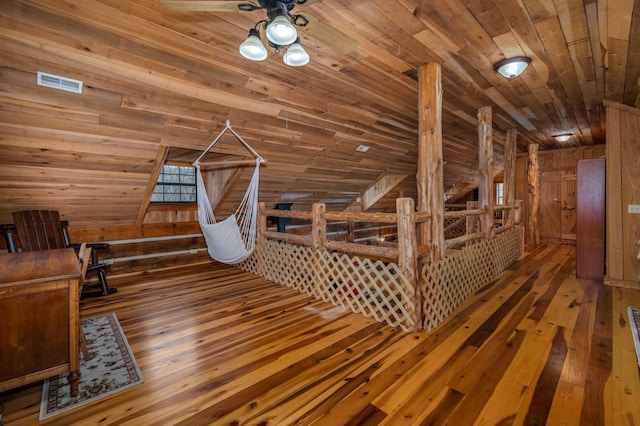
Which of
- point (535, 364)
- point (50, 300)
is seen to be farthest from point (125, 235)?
point (535, 364)

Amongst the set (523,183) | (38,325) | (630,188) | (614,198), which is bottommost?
(38,325)

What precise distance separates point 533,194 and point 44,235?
342 inches

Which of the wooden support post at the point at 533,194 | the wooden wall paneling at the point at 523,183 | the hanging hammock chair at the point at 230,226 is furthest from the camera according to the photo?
the wooden wall paneling at the point at 523,183

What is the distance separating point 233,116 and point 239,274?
2.35m

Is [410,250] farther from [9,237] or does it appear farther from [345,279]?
[9,237]

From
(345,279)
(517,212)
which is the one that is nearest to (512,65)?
(345,279)

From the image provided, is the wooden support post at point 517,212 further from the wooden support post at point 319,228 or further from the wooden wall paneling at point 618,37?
the wooden support post at point 319,228

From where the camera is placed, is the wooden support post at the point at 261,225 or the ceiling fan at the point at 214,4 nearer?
the ceiling fan at the point at 214,4

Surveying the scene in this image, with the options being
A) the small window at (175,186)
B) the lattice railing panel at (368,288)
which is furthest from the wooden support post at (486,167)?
the small window at (175,186)

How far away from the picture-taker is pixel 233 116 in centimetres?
335

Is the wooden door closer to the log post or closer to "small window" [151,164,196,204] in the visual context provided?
the log post

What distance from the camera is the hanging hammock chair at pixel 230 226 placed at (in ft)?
12.0

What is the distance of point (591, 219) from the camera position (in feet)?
13.9

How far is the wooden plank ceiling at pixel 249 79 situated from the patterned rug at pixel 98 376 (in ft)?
5.88
